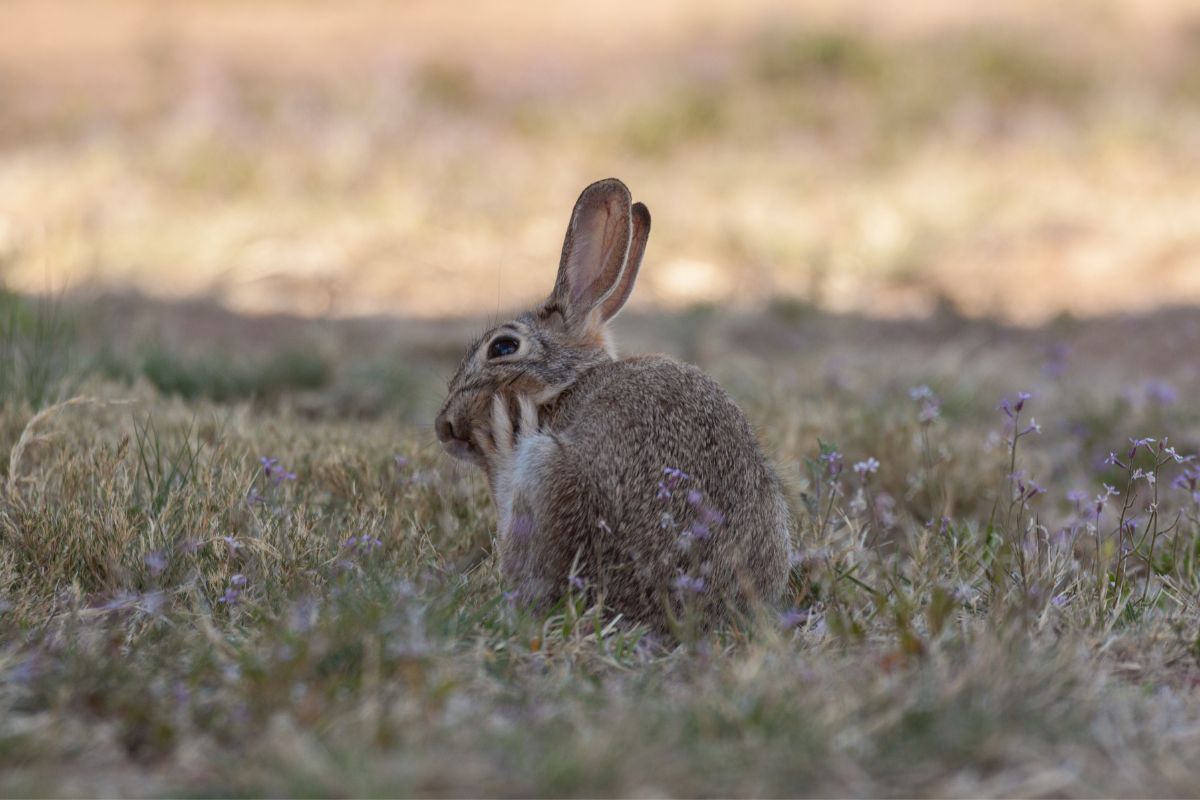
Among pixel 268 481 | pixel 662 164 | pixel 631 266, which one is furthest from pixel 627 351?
pixel 662 164

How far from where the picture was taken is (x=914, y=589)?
11.4 feet

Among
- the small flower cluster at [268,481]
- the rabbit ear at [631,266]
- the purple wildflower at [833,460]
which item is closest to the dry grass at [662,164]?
the rabbit ear at [631,266]

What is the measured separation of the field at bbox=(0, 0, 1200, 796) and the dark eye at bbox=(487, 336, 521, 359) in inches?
20.8

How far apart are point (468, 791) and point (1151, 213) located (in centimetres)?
931

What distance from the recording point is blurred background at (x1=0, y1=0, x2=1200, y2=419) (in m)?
9.03

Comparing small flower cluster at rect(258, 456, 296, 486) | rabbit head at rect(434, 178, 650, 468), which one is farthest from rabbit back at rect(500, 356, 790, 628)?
small flower cluster at rect(258, 456, 296, 486)

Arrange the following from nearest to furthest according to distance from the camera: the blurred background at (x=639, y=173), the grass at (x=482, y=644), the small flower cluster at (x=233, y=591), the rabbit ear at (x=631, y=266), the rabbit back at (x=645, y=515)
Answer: the grass at (x=482, y=644) → the small flower cluster at (x=233, y=591) → the rabbit back at (x=645, y=515) → the rabbit ear at (x=631, y=266) → the blurred background at (x=639, y=173)

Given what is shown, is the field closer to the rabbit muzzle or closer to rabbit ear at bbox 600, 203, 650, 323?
the rabbit muzzle

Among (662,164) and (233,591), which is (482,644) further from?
(662,164)

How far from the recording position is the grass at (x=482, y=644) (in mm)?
2279

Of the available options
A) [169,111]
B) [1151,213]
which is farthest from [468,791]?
[169,111]

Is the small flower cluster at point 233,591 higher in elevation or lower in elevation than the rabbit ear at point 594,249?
lower

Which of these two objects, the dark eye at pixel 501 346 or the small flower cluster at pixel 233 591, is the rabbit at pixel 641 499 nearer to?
the dark eye at pixel 501 346

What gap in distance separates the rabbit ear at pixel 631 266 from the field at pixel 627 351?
2.02 ft
